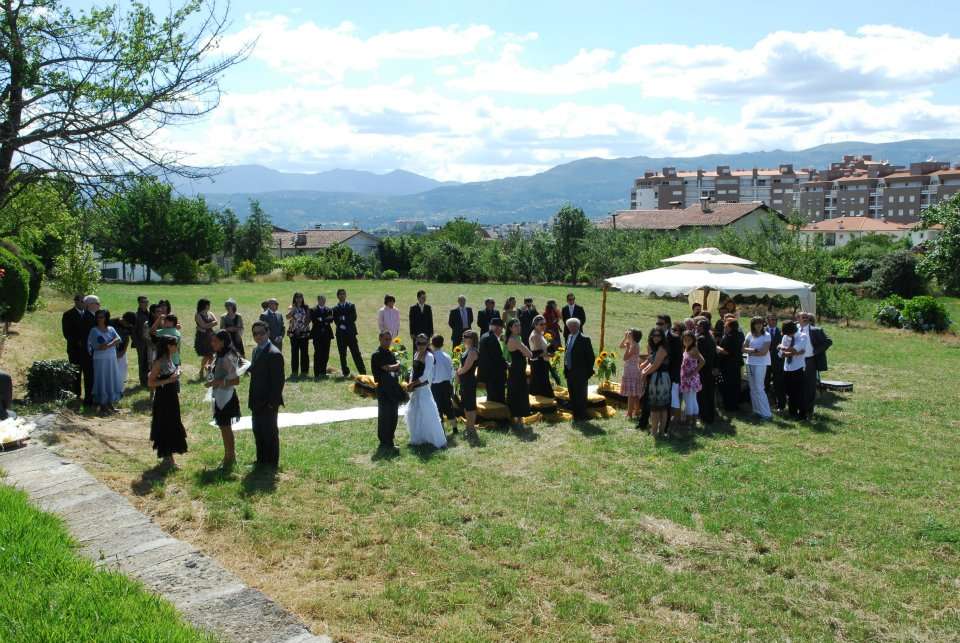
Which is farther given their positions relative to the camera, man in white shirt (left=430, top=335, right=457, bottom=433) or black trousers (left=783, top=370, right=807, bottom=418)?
black trousers (left=783, top=370, right=807, bottom=418)

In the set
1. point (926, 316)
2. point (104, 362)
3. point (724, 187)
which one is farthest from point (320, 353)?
point (724, 187)

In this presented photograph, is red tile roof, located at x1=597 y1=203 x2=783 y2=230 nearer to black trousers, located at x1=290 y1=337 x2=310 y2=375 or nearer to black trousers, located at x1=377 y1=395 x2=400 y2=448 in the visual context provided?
black trousers, located at x1=290 y1=337 x2=310 y2=375

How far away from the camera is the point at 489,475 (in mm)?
8586

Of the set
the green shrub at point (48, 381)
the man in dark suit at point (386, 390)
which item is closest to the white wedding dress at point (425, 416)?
the man in dark suit at point (386, 390)

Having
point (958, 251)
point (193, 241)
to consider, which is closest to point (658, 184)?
point (193, 241)

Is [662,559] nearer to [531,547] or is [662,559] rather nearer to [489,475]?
[531,547]

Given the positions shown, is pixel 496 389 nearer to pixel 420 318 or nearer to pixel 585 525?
pixel 420 318

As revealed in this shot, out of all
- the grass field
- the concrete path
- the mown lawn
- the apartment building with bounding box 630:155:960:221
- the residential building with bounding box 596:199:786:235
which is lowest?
the grass field

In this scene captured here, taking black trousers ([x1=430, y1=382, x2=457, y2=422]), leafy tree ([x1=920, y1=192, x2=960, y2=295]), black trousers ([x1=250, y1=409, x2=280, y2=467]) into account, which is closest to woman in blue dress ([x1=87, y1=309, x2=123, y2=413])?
black trousers ([x1=250, y1=409, x2=280, y2=467])

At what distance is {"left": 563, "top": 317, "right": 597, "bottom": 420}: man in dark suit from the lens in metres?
11.2

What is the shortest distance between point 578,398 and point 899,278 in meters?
A: 34.9

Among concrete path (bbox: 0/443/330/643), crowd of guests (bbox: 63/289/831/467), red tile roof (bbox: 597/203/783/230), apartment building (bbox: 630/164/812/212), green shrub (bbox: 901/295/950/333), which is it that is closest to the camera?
concrete path (bbox: 0/443/330/643)

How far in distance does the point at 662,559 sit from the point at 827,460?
13.7ft

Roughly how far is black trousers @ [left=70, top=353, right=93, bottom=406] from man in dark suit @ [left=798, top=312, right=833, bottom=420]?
440 inches
